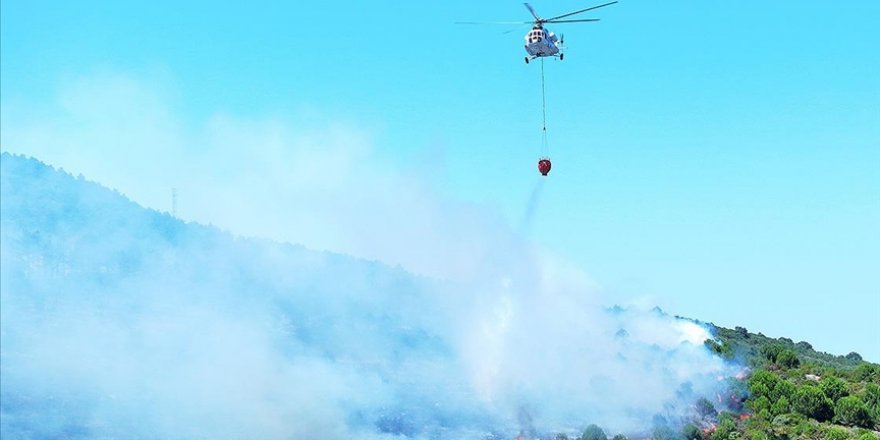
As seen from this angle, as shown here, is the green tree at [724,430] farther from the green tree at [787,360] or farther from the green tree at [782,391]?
the green tree at [787,360]

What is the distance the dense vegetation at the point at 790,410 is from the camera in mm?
94250

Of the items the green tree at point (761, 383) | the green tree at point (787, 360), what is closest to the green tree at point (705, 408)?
the green tree at point (761, 383)

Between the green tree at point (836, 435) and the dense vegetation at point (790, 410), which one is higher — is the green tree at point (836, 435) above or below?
below

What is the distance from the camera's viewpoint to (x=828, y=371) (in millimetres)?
130125

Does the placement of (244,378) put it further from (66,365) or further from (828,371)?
(828,371)

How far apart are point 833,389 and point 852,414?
31.9ft

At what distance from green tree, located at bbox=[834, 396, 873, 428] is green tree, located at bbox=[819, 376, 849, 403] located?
493 cm

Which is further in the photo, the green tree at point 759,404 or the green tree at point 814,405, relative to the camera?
the green tree at point 759,404

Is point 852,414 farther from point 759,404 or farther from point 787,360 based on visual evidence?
point 787,360

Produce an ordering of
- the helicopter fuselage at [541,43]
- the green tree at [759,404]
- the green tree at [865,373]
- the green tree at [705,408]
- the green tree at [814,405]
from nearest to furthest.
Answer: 1. the helicopter fuselage at [541,43]
2. the green tree at [814,405]
3. the green tree at [705,408]
4. the green tree at [759,404]
5. the green tree at [865,373]

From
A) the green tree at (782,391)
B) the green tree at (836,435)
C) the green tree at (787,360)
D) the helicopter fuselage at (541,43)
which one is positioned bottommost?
the green tree at (836,435)

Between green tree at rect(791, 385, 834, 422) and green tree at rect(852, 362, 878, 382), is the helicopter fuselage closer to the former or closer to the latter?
green tree at rect(791, 385, 834, 422)

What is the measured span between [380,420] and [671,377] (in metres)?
44.2

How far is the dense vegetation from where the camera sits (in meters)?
94.2
